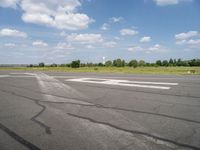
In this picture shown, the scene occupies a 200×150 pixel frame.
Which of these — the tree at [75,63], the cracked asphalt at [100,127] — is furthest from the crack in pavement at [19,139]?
the tree at [75,63]

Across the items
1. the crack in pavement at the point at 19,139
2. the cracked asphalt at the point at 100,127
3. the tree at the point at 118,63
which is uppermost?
the tree at the point at 118,63

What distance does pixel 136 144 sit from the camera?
129 inches

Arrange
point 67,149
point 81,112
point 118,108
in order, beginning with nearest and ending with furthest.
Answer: point 67,149
point 81,112
point 118,108

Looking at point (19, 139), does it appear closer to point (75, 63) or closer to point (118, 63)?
point (75, 63)

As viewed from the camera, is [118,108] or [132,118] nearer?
[132,118]

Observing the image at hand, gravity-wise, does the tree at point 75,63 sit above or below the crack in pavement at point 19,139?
above

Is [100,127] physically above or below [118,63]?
below

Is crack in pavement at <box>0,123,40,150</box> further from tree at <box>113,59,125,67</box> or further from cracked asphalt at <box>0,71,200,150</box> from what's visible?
tree at <box>113,59,125,67</box>

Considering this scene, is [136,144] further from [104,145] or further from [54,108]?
[54,108]

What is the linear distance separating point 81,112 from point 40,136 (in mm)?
1838

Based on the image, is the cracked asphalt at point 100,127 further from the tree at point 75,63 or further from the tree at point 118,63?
the tree at point 118,63

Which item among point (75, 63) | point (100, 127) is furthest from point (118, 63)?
point (100, 127)

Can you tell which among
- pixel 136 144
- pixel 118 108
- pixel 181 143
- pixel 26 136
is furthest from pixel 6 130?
pixel 181 143

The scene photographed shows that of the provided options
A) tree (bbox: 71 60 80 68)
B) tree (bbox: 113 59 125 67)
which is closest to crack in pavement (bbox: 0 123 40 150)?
tree (bbox: 71 60 80 68)
